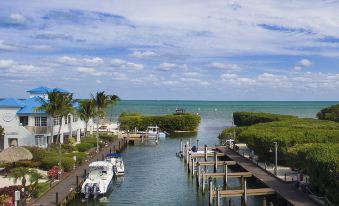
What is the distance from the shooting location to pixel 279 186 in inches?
1588

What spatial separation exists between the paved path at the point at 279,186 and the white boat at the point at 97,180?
49.2 feet

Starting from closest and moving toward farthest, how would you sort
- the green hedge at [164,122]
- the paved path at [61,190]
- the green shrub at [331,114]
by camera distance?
the paved path at [61,190], the green shrub at [331,114], the green hedge at [164,122]

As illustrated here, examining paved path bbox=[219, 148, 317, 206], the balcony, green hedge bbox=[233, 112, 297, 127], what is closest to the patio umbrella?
the balcony

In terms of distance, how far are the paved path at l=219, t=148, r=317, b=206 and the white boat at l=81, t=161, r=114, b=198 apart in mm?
14985

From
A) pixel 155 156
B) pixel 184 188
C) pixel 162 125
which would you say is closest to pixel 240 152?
pixel 155 156

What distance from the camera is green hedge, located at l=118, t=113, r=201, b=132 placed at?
10569cm

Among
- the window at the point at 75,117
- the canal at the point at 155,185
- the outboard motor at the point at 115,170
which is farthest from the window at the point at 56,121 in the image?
the outboard motor at the point at 115,170

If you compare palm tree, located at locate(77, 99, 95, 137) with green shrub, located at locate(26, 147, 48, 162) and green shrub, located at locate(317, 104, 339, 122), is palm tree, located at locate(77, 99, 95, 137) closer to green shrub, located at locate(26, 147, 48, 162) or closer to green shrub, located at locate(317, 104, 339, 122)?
green shrub, located at locate(26, 147, 48, 162)

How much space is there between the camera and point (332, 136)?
2003 inches

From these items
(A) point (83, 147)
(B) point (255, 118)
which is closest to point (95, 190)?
(A) point (83, 147)

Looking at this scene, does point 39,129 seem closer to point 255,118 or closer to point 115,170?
point 115,170

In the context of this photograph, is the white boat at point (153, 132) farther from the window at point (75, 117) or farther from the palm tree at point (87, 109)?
the palm tree at point (87, 109)

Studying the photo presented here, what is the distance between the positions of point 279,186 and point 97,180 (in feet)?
55.0

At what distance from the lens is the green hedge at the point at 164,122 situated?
10569 centimetres
